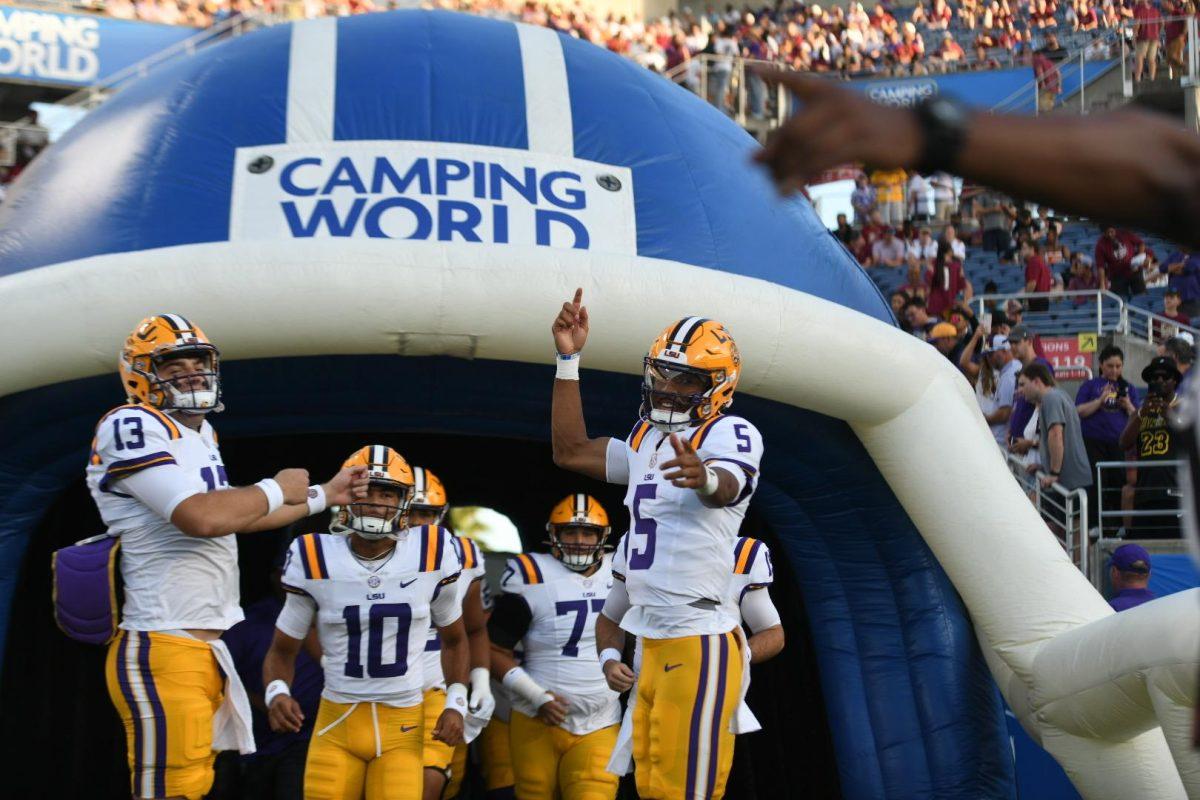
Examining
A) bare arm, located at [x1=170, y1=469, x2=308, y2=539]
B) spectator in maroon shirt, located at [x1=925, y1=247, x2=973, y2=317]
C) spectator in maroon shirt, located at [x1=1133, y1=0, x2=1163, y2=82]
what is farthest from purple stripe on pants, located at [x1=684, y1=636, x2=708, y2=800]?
spectator in maroon shirt, located at [x1=1133, y1=0, x2=1163, y2=82]

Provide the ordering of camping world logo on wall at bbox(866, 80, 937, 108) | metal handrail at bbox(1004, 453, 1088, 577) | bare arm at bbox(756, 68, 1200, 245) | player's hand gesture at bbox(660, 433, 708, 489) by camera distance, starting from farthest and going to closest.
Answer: camping world logo on wall at bbox(866, 80, 937, 108) < metal handrail at bbox(1004, 453, 1088, 577) < player's hand gesture at bbox(660, 433, 708, 489) < bare arm at bbox(756, 68, 1200, 245)

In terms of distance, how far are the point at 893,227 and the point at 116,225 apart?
9905mm

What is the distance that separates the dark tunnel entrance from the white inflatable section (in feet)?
3.16

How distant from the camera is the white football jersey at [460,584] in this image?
5.54m

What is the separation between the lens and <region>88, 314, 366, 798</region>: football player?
435cm

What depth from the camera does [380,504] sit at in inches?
203

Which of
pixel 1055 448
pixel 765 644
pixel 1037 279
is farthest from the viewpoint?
pixel 1037 279

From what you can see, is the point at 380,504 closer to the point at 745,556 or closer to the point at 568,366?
the point at 568,366

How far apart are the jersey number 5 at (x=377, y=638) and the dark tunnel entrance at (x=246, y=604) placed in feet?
4.96

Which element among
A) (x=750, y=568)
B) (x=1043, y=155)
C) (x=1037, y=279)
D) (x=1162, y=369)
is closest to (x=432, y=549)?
(x=750, y=568)

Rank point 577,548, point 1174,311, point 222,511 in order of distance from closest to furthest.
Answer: point 222,511
point 577,548
point 1174,311

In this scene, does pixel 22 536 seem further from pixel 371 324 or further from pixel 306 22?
pixel 306 22

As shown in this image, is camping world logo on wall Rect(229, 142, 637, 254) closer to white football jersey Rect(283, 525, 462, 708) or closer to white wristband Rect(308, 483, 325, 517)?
white football jersey Rect(283, 525, 462, 708)

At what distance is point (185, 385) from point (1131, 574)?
3.94m
